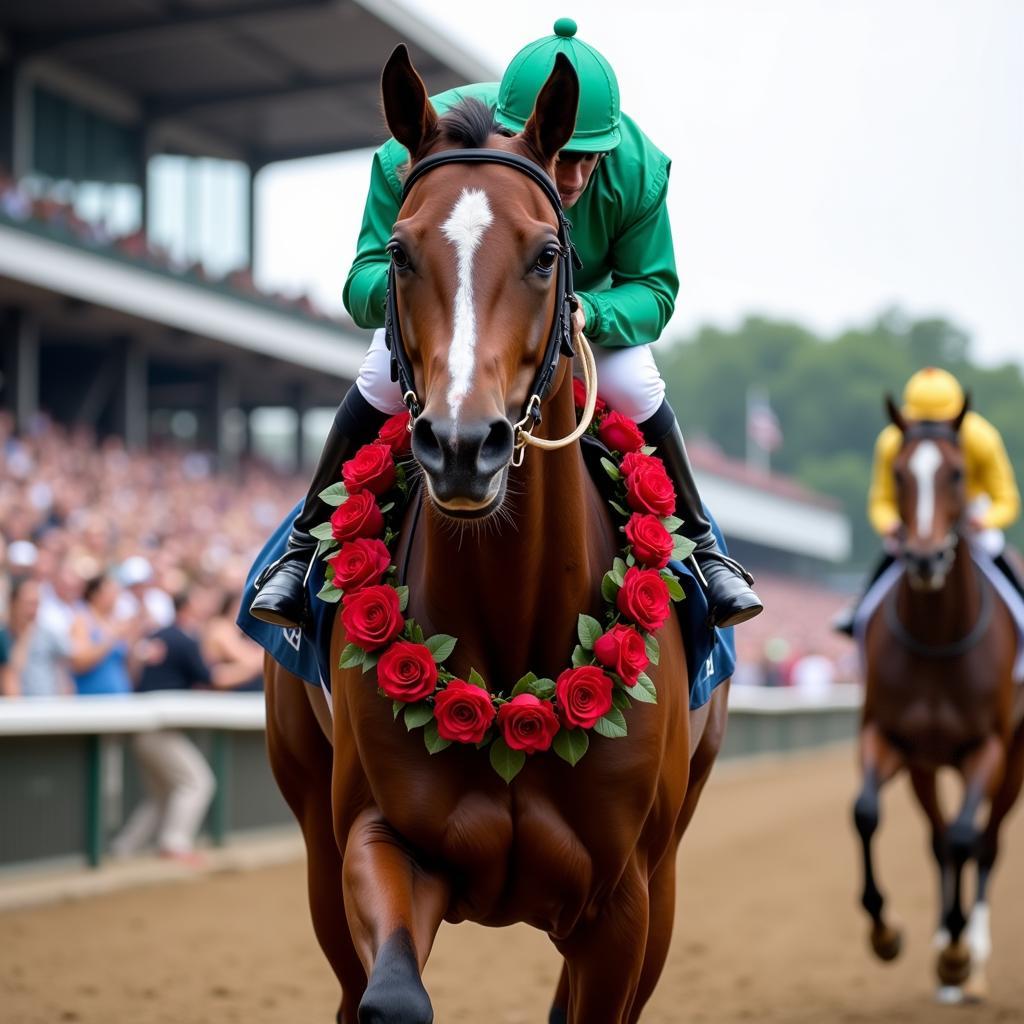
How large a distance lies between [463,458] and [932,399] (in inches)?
203

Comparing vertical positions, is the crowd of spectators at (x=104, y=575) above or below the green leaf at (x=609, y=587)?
below

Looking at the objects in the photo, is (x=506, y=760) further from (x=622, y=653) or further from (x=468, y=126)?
(x=468, y=126)

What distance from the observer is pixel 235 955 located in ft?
21.5

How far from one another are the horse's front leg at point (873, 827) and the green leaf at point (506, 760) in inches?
154

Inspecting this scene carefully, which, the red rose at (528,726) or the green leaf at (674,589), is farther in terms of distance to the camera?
the green leaf at (674,589)

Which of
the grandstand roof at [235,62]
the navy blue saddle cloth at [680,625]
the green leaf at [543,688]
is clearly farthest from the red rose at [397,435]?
the grandstand roof at [235,62]

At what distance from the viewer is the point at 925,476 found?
659 cm

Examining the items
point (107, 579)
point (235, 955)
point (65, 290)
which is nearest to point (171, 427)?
point (65, 290)

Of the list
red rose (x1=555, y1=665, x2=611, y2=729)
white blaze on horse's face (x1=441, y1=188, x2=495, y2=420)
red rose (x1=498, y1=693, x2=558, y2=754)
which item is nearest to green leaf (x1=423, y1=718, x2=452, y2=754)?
red rose (x1=498, y1=693, x2=558, y2=754)

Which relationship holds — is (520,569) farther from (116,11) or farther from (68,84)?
(68,84)

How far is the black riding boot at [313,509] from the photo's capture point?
11.7ft

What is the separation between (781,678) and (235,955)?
16.6 m

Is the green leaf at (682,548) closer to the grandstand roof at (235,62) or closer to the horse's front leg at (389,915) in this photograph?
the horse's front leg at (389,915)

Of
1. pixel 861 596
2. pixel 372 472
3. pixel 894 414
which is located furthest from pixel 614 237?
pixel 861 596
